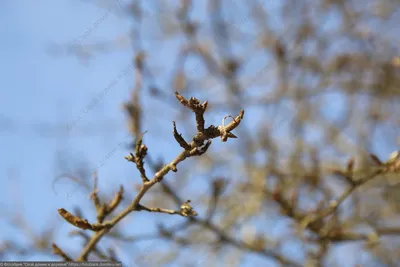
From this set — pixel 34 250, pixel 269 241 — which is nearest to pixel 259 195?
pixel 269 241

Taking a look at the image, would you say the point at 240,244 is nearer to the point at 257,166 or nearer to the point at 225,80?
the point at 257,166

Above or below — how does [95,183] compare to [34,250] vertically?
below

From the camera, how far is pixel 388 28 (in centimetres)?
586

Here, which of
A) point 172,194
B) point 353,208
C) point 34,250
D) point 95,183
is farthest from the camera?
point 353,208

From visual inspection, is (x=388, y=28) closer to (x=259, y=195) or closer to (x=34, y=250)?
(x=259, y=195)

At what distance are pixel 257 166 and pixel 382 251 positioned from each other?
66.6 inches

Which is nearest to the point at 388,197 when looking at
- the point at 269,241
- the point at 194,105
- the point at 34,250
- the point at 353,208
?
→ the point at 353,208

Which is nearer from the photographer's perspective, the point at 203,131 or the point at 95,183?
the point at 203,131

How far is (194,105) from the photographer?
4.24 ft

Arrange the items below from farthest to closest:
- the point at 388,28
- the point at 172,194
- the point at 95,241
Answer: the point at 388,28 < the point at 172,194 < the point at 95,241

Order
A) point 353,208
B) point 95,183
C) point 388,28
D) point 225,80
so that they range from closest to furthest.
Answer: point 95,183, point 353,208, point 225,80, point 388,28

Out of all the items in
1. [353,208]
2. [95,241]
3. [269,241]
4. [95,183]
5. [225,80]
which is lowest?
[95,241]

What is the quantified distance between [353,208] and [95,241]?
3251mm

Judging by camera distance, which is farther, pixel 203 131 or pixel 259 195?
pixel 259 195
